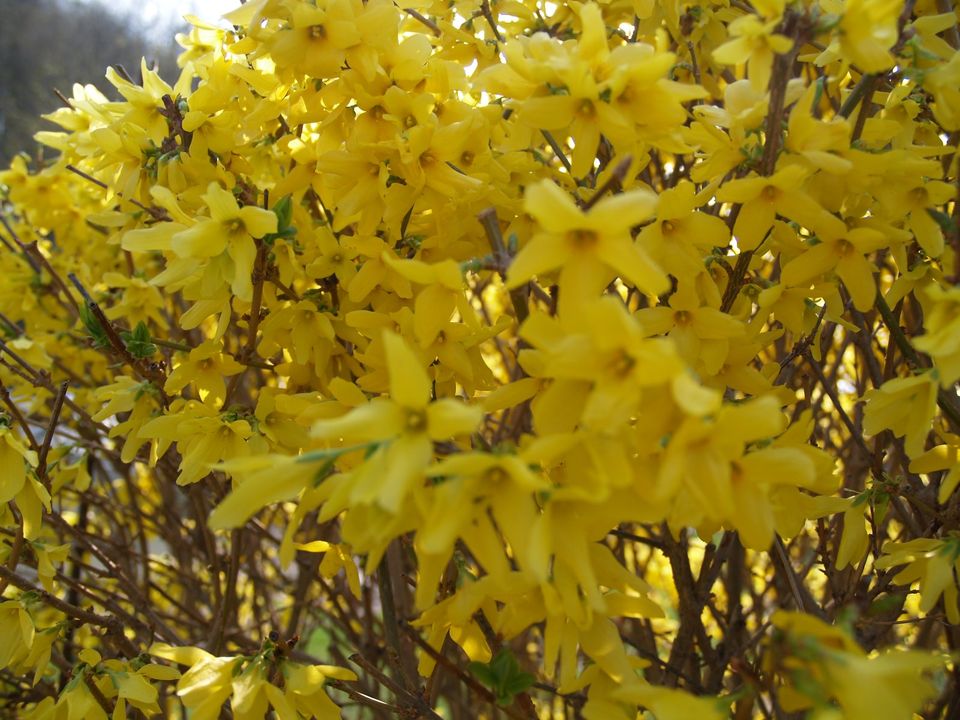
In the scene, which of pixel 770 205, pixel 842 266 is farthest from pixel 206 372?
pixel 842 266

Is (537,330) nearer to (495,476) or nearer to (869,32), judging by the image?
(495,476)

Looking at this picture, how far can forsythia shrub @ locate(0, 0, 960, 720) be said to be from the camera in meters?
0.88

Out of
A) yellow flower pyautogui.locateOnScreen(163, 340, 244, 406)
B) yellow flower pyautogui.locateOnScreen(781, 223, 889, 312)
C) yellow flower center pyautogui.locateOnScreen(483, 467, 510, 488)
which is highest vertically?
yellow flower pyautogui.locateOnScreen(163, 340, 244, 406)

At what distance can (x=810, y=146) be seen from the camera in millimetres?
1143

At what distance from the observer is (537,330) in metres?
0.89

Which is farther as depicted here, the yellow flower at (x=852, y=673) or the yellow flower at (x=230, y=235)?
the yellow flower at (x=230, y=235)

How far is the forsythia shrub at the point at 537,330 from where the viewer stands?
0.88 metres

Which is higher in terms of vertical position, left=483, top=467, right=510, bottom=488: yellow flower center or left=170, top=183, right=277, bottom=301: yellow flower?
left=170, top=183, right=277, bottom=301: yellow flower

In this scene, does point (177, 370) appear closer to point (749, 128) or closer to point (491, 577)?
point (491, 577)

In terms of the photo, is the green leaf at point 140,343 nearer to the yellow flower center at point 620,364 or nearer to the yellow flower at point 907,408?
the yellow flower center at point 620,364

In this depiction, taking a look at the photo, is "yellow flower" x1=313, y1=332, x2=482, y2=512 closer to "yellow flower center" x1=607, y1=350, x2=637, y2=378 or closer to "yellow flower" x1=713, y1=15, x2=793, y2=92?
"yellow flower center" x1=607, y1=350, x2=637, y2=378

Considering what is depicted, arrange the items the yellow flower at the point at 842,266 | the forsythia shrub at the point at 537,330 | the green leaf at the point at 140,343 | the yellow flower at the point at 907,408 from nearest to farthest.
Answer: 1. the forsythia shrub at the point at 537,330
2. the yellow flower at the point at 907,408
3. the yellow flower at the point at 842,266
4. the green leaf at the point at 140,343

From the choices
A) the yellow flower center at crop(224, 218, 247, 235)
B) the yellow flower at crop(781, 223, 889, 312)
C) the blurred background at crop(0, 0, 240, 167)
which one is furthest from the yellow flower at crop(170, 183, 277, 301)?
the blurred background at crop(0, 0, 240, 167)

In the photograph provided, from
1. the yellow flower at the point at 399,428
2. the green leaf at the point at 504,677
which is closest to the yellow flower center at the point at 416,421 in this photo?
the yellow flower at the point at 399,428
